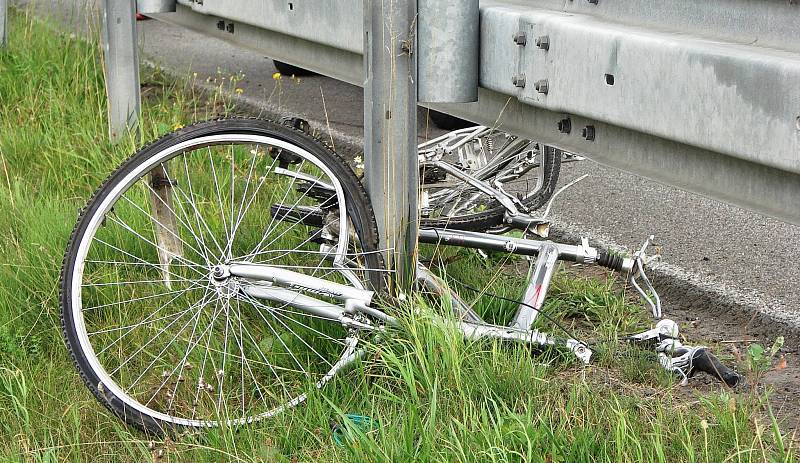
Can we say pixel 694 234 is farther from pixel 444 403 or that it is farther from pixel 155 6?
pixel 155 6

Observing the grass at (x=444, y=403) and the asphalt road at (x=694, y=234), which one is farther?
the asphalt road at (x=694, y=234)

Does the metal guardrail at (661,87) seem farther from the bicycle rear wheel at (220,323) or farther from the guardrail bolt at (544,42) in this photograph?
the bicycle rear wheel at (220,323)

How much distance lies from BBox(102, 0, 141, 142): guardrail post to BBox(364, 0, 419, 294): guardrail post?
7.93 ft

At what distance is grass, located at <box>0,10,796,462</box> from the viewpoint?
8.73 ft

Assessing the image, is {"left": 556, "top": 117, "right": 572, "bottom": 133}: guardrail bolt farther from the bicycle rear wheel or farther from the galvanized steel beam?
the galvanized steel beam

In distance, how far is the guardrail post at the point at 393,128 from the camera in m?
3.15

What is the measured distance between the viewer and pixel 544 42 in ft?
9.25

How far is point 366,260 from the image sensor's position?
10.5ft

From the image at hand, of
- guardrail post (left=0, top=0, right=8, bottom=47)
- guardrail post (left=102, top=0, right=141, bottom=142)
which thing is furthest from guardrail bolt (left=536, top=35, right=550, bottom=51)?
guardrail post (left=0, top=0, right=8, bottom=47)

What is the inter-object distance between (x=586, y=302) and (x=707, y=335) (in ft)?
1.38

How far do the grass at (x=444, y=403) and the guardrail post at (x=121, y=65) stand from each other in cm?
123

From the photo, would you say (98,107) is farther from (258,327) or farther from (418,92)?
→ (418,92)

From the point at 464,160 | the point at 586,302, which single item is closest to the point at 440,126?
the point at 464,160

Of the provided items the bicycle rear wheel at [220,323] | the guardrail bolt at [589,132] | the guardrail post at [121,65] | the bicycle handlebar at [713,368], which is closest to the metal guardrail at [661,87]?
the guardrail bolt at [589,132]
